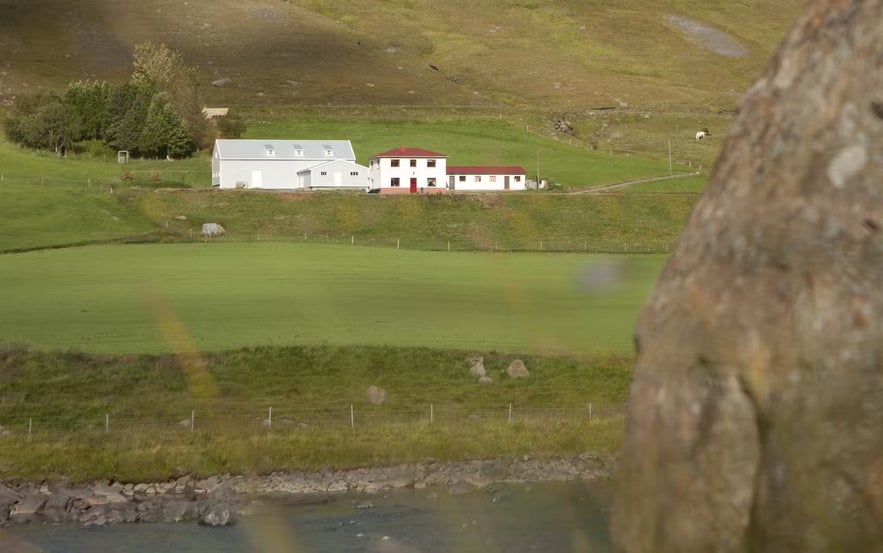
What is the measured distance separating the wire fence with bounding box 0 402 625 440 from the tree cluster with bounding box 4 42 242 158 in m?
95.8

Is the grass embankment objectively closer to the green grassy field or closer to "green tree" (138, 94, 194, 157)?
the green grassy field

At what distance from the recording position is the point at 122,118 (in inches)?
5133

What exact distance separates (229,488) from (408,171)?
286 ft

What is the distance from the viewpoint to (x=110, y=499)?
28.8 metres

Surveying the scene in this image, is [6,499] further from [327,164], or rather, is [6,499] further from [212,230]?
[327,164]

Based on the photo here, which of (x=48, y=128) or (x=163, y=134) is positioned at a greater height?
(x=48, y=128)

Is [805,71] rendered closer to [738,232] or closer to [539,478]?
[738,232]

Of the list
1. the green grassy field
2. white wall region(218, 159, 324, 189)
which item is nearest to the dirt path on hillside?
white wall region(218, 159, 324, 189)

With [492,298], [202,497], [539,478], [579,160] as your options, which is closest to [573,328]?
[492,298]

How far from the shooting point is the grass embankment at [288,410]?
101ft

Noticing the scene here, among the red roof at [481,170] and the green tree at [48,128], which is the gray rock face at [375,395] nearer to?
the red roof at [481,170]

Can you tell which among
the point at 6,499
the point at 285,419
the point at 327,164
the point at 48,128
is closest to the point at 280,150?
the point at 327,164

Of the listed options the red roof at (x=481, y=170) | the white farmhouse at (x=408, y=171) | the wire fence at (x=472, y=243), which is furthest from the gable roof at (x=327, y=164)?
the wire fence at (x=472, y=243)

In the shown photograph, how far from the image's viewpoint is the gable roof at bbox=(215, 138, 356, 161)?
118875 millimetres
